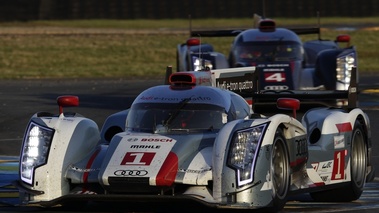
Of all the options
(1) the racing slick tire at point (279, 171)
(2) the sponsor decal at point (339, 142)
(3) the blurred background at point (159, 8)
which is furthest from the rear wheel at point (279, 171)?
(3) the blurred background at point (159, 8)

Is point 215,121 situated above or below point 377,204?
above

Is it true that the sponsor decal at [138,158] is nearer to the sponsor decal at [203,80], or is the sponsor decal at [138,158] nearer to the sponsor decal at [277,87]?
the sponsor decal at [203,80]

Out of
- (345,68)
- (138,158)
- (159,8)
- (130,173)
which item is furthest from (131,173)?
(159,8)

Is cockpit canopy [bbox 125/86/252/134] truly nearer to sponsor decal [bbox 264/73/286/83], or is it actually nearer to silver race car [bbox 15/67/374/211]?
silver race car [bbox 15/67/374/211]

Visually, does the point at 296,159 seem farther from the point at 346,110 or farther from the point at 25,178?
the point at 25,178

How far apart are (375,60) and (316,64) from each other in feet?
49.5

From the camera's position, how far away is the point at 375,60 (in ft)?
124

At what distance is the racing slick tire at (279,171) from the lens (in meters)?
10.9

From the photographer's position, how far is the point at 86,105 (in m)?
24.0

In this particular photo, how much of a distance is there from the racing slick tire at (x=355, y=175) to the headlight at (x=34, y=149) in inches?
110

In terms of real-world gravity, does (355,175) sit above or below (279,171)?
below

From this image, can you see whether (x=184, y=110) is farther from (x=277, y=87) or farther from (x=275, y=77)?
(x=275, y=77)

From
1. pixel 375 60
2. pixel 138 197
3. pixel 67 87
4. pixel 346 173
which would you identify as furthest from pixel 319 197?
pixel 375 60

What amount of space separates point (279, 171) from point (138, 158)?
131cm
